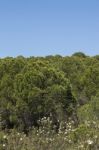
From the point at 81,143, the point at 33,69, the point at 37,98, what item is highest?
the point at 33,69

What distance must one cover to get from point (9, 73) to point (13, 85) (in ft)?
4.12

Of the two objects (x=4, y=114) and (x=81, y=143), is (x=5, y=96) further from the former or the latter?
(x=81, y=143)

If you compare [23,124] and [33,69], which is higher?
[33,69]

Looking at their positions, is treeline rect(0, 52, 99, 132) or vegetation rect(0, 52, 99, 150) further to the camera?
treeline rect(0, 52, 99, 132)

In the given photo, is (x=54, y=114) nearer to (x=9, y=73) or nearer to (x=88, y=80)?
(x=9, y=73)

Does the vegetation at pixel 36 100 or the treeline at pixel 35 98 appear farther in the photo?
the treeline at pixel 35 98

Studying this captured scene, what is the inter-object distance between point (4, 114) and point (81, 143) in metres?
9.22

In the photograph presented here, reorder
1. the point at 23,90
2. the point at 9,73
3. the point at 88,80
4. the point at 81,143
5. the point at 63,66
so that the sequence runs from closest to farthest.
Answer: the point at 81,143 < the point at 23,90 < the point at 9,73 < the point at 88,80 < the point at 63,66

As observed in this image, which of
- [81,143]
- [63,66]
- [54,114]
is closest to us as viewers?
[81,143]

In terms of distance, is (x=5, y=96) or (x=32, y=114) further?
(x=5, y=96)

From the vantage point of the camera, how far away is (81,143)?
8.41 metres

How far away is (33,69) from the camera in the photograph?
17344 mm

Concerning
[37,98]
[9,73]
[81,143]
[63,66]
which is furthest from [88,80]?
[81,143]

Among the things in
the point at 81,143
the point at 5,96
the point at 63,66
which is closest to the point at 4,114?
the point at 5,96
